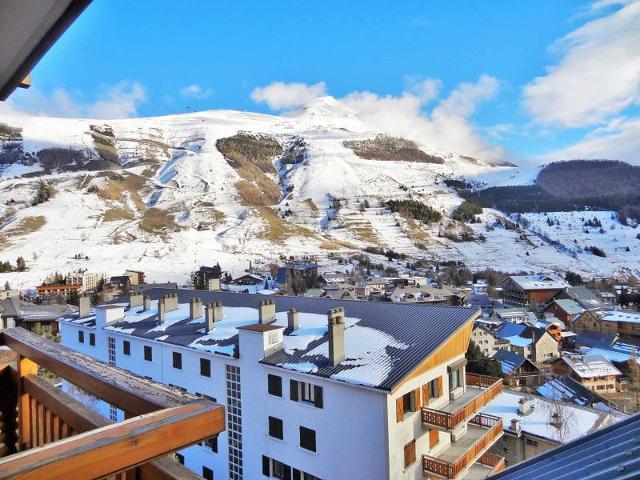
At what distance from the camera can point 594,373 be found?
33.5m

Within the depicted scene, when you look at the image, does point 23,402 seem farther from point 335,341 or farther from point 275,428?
point 275,428

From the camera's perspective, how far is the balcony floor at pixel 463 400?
43.7ft

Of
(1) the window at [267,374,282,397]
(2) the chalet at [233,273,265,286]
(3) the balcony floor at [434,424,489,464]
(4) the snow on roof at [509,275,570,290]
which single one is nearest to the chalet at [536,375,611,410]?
(3) the balcony floor at [434,424,489,464]

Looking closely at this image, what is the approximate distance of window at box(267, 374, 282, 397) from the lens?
1323 cm

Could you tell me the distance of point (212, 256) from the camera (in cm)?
8494

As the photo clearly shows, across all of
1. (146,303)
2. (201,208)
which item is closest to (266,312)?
(146,303)

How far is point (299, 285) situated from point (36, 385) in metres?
63.8

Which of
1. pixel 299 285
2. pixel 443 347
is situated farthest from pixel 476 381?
pixel 299 285

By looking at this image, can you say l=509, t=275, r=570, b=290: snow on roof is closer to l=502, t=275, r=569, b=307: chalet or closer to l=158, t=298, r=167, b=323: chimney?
l=502, t=275, r=569, b=307: chalet

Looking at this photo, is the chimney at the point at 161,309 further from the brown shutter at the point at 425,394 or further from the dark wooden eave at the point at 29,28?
the dark wooden eave at the point at 29,28

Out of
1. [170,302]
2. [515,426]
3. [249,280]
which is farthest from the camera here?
[249,280]

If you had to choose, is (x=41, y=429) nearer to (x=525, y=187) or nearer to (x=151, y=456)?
(x=151, y=456)

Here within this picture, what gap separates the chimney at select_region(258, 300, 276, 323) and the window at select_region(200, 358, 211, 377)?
2498 mm

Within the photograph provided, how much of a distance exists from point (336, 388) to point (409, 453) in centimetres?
280
